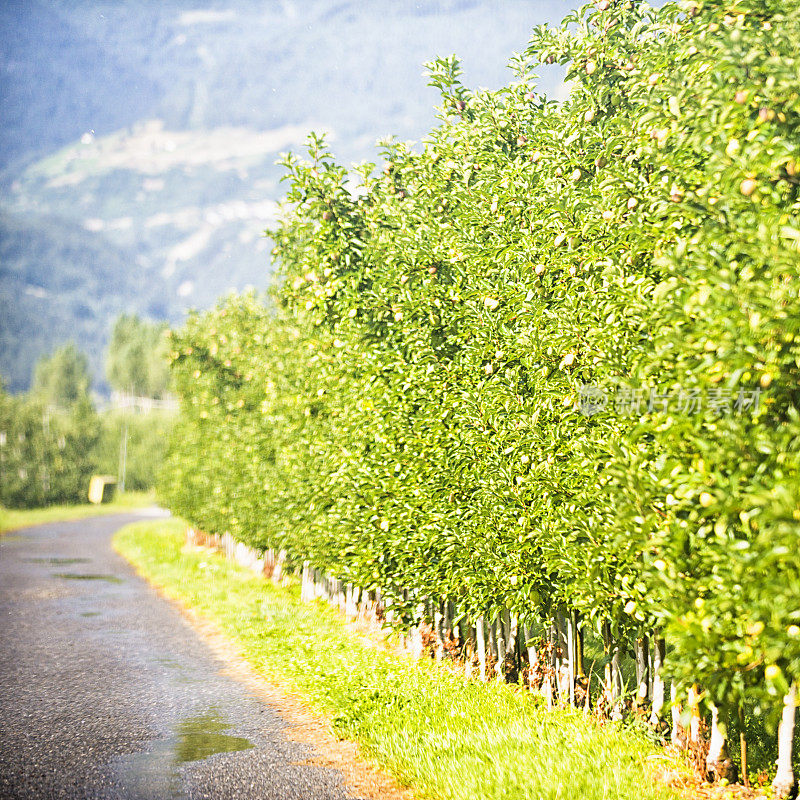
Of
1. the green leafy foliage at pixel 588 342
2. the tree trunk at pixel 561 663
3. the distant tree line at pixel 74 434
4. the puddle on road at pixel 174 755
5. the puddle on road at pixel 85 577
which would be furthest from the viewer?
the distant tree line at pixel 74 434

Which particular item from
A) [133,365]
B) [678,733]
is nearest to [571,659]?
[678,733]

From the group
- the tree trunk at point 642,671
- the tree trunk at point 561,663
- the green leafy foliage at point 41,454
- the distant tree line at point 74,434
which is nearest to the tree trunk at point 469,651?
the tree trunk at point 561,663

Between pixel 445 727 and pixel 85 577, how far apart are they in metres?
15.0

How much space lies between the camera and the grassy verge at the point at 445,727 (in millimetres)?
5184

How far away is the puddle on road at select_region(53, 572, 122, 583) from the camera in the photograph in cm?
1872

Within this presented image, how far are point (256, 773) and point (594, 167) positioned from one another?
525cm

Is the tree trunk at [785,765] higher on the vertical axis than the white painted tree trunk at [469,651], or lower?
higher

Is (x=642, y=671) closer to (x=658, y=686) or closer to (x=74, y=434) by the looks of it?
(x=658, y=686)

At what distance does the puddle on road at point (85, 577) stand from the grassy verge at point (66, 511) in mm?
18695

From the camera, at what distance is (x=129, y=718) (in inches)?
293

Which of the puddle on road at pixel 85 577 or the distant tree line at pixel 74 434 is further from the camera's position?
the distant tree line at pixel 74 434

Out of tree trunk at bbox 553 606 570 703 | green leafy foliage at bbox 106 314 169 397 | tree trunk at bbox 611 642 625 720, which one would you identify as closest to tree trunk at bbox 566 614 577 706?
tree trunk at bbox 553 606 570 703

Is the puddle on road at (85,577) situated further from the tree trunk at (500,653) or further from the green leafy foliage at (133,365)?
Answer: the green leafy foliage at (133,365)

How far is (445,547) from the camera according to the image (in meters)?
7.41
